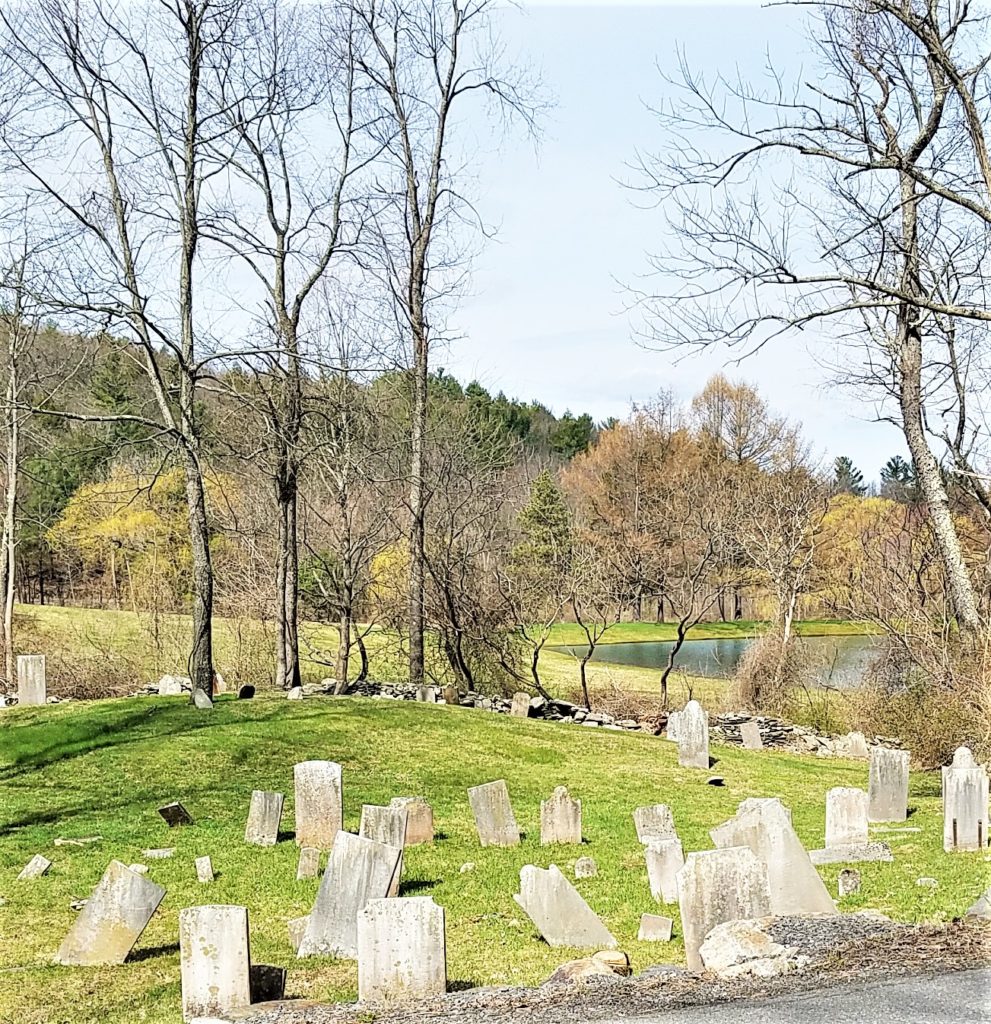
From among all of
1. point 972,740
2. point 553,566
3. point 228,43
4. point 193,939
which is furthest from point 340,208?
point 193,939

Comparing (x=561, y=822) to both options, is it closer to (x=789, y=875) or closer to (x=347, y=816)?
(x=347, y=816)

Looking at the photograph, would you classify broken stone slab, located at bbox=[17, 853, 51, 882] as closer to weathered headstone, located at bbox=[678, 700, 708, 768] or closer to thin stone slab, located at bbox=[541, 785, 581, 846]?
thin stone slab, located at bbox=[541, 785, 581, 846]

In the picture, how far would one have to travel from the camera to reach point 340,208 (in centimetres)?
2281

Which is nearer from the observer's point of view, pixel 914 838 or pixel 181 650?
pixel 914 838

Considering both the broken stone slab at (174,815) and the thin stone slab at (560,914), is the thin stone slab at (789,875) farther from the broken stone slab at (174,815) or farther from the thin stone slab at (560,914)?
the broken stone slab at (174,815)

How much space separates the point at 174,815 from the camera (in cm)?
1152

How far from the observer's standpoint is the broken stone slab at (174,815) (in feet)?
37.7

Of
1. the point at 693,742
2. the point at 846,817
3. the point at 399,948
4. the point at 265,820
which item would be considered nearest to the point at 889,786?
the point at 846,817

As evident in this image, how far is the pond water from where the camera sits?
2552 cm

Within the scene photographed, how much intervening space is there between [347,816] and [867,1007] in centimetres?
816

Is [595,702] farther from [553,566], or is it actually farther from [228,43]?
[228,43]

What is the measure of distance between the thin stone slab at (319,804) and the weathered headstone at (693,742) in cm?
715

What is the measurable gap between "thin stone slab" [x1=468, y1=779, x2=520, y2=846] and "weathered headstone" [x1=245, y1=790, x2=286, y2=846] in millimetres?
1921

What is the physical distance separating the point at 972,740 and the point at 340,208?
15.5 meters
